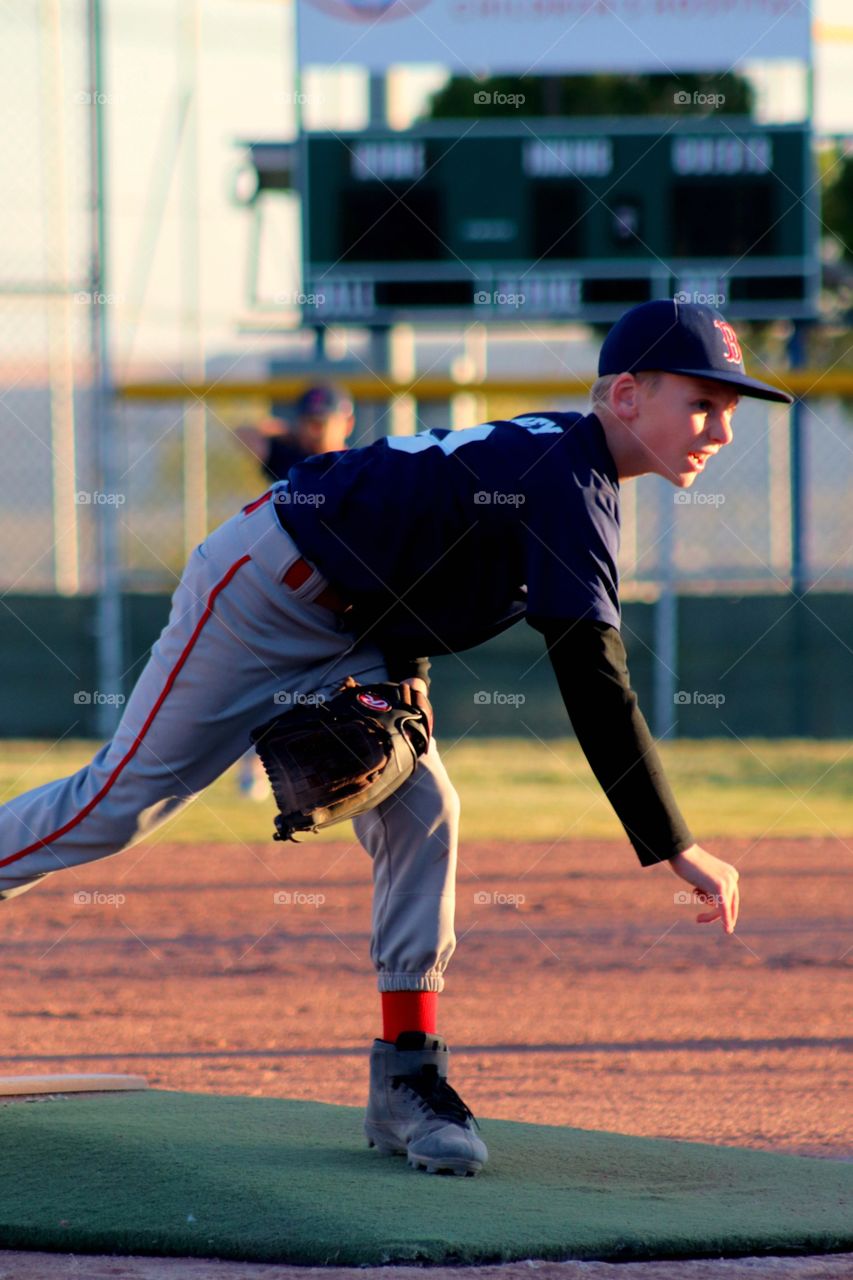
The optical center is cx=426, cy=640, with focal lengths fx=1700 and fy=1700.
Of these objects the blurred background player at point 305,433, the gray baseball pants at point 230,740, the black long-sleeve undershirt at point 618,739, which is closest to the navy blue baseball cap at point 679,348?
the black long-sleeve undershirt at point 618,739

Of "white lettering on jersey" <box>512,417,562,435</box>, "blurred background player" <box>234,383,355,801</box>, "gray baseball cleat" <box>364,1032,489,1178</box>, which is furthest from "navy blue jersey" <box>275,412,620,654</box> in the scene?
"blurred background player" <box>234,383,355,801</box>

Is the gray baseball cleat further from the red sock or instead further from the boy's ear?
the boy's ear

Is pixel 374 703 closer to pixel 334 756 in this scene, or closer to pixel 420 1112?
pixel 334 756

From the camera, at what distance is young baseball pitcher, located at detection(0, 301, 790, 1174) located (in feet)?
9.16

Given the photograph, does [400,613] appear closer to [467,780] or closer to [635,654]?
[467,780]

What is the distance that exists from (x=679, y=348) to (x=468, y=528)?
463 mm

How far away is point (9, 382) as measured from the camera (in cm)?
1095

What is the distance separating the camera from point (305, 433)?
7539 mm

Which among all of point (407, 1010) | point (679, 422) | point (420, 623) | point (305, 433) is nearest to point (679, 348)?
point (679, 422)

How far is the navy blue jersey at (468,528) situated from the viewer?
2.75 metres

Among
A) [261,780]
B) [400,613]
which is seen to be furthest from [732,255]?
[400,613]

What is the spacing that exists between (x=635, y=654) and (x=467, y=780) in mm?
1527

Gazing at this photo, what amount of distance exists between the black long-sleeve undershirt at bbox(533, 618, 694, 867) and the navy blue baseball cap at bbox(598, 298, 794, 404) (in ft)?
1.50

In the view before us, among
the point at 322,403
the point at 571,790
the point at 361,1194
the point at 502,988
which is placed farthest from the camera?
the point at 571,790
